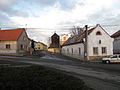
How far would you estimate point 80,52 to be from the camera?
36.5 metres

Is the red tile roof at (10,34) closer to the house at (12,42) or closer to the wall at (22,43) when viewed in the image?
the house at (12,42)

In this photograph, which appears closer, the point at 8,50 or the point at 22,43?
the point at 8,50

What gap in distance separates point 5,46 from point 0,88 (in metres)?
38.2

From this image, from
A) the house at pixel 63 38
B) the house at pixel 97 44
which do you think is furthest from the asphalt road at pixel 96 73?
the house at pixel 63 38

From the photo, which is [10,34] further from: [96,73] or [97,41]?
[96,73]

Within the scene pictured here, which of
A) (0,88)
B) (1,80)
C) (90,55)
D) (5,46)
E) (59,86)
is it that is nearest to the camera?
(59,86)

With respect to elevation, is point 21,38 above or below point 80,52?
above

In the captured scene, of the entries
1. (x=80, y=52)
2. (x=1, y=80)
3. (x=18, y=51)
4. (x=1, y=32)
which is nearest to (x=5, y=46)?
(x=18, y=51)

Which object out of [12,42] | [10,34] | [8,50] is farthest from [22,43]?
[8,50]

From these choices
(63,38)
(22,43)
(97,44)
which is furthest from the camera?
(63,38)

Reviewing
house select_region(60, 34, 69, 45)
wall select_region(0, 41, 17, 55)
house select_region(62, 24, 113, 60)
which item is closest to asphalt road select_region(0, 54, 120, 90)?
house select_region(62, 24, 113, 60)

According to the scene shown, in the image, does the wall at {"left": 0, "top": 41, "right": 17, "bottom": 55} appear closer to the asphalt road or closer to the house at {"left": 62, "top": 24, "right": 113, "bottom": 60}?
the house at {"left": 62, "top": 24, "right": 113, "bottom": 60}

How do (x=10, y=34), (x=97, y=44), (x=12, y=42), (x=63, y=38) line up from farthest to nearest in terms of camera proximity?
(x=63, y=38), (x=10, y=34), (x=12, y=42), (x=97, y=44)

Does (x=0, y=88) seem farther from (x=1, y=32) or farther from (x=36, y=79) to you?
(x=1, y=32)
